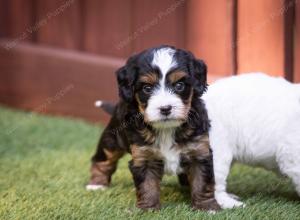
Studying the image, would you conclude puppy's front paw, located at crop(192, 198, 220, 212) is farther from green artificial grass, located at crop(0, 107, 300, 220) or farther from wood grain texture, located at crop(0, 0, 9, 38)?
wood grain texture, located at crop(0, 0, 9, 38)

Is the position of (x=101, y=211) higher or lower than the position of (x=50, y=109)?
lower

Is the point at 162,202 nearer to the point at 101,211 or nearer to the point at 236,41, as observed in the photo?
the point at 101,211

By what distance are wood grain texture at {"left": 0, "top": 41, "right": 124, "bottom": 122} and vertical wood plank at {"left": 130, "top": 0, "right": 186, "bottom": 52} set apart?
35 centimetres

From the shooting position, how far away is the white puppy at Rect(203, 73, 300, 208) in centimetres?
422

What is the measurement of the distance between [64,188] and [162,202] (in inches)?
30.7

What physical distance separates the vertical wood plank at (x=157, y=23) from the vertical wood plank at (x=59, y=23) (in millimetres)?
886

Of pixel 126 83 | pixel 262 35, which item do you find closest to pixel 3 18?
pixel 262 35

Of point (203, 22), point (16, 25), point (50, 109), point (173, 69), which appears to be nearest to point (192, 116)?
point (173, 69)

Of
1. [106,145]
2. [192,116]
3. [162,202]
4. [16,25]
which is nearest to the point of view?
[192,116]

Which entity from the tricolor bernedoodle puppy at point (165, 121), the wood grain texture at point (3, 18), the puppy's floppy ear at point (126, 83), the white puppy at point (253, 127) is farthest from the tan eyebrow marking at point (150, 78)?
the wood grain texture at point (3, 18)

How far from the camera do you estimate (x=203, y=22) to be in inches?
241

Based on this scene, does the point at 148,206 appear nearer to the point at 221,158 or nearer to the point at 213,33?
the point at 221,158

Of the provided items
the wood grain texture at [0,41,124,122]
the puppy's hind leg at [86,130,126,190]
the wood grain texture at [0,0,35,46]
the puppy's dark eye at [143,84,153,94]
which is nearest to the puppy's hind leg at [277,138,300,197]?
the puppy's dark eye at [143,84,153,94]

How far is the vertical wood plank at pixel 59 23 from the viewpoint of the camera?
7432 millimetres
